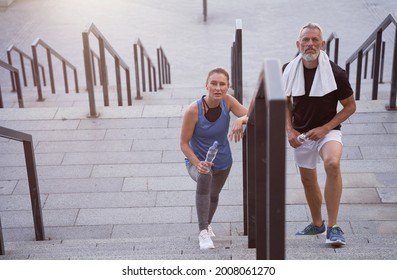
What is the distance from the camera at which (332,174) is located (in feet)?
13.4

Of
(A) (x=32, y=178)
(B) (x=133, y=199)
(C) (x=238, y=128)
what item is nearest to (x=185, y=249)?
(C) (x=238, y=128)

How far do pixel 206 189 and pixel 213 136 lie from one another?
1.10ft

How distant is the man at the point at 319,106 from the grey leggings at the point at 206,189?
21.2 inches

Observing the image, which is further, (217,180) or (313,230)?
(313,230)

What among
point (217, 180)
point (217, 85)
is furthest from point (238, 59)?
point (217, 85)

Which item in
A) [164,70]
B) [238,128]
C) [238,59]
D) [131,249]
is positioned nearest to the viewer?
[238,128]

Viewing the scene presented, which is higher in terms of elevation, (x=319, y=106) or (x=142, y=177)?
(x=319, y=106)

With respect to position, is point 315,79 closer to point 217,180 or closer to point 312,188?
point 312,188

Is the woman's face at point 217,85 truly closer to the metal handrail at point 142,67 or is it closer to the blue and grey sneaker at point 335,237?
the blue and grey sneaker at point 335,237

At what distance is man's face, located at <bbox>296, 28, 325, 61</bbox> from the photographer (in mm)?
4020

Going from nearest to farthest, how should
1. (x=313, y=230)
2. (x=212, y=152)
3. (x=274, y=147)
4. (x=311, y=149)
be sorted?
(x=274, y=147)
(x=212, y=152)
(x=311, y=149)
(x=313, y=230)

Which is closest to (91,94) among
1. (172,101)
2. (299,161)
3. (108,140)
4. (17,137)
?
(108,140)

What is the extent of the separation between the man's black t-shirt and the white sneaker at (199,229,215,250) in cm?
89

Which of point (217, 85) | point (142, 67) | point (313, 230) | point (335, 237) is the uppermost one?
point (217, 85)
